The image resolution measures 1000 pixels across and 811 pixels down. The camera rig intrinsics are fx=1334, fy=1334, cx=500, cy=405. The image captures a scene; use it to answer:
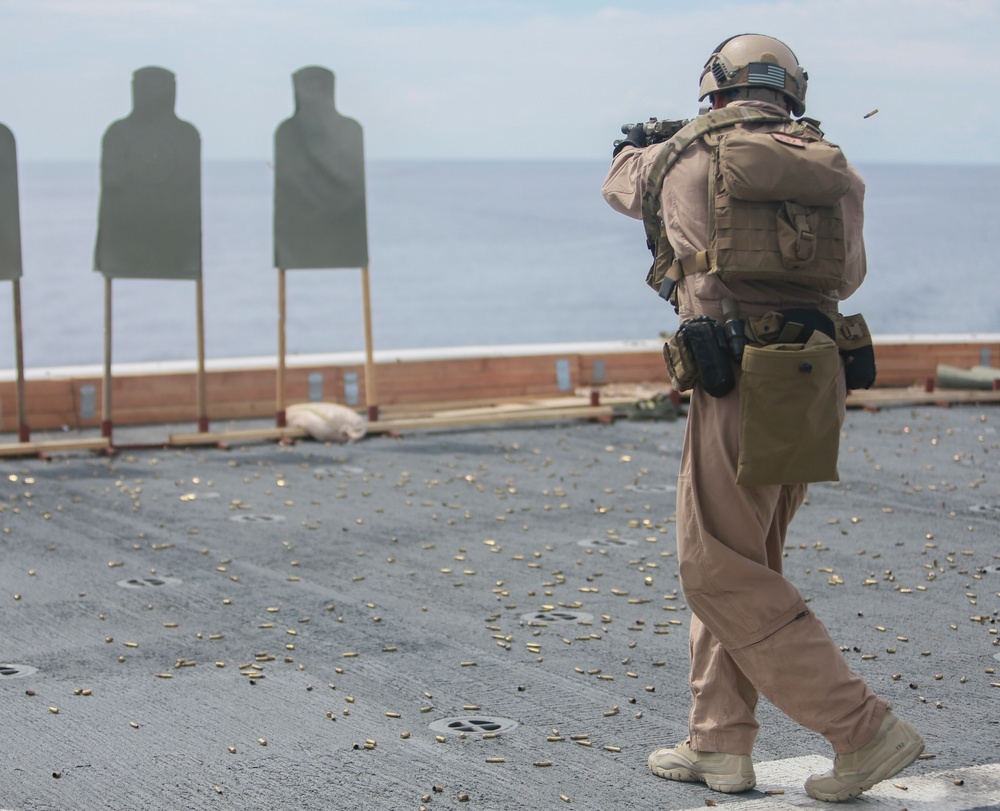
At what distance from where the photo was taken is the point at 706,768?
9.70ft

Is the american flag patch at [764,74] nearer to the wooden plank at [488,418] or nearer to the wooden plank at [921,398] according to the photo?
the wooden plank at [488,418]

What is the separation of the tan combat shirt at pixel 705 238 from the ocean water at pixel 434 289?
18534 millimetres

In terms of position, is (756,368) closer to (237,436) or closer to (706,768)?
(706,768)

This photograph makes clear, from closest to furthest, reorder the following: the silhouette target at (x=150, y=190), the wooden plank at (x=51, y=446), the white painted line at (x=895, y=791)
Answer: the white painted line at (x=895, y=791)
the wooden plank at (x=51, y=446)
the silhouette target at (x=150, y=190)

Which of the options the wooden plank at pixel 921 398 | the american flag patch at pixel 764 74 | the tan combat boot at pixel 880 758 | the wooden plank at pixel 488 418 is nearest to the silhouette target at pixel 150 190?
the wooden plank at pixel 488 418

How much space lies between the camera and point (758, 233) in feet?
9.04

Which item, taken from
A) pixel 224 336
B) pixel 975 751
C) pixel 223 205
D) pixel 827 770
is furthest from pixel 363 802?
pixel 223 205

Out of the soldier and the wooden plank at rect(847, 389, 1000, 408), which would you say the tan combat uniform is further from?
the wooden plank at rect(847, 389, 1000, 408)

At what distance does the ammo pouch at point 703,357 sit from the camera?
279cm

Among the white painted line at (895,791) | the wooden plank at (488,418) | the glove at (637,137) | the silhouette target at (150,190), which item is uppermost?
the silhouette target at (150,190)

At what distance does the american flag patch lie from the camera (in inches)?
113

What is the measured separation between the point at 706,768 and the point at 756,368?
909mm

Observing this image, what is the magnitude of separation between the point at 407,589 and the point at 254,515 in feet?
4.49

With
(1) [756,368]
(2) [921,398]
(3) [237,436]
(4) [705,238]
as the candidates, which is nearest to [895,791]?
(1) [756,368]
